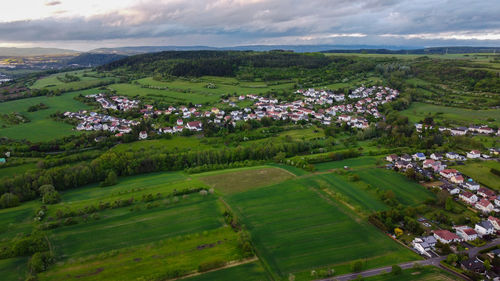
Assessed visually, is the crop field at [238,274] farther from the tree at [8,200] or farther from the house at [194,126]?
the house at [194,126]

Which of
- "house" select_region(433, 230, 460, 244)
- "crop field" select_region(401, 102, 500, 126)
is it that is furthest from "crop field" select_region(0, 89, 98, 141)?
"crop field" select_region(401, 102, 500, 126)

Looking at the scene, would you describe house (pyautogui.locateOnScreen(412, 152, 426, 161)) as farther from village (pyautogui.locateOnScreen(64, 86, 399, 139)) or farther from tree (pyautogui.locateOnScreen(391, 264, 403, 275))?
tree (pyautogui.locateOnScreen(391, 264, 403, 275))

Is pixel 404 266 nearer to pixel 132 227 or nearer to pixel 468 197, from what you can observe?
pixel 468 197

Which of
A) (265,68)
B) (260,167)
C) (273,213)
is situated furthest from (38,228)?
(265,68)

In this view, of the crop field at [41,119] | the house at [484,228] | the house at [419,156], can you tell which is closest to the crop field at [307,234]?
the house at [484,228]

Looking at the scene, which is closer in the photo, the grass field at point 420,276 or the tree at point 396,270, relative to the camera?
the grass field at point 420,276

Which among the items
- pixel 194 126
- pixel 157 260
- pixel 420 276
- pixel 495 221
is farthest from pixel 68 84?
pixel 495 221

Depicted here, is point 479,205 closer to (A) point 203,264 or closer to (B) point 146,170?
(A) point 203,264

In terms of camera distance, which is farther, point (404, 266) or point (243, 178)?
point (243, 178)
